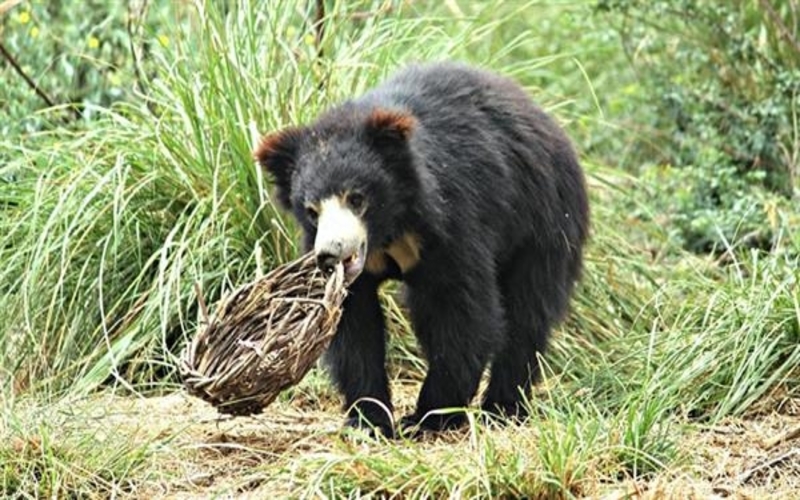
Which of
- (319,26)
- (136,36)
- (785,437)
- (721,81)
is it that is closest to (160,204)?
(136,36)

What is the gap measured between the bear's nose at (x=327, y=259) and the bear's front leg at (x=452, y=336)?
51 cm

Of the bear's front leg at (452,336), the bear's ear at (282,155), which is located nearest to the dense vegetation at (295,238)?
the bear's front leg at (452,336)

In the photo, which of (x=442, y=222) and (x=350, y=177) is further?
(x=442, y=222)

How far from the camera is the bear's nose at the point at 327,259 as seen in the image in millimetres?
5000

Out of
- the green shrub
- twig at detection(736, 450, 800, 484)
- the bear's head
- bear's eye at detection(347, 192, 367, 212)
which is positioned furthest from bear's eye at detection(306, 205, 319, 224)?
the green shrub

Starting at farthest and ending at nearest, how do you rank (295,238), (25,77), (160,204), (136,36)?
(25,77)
(136,36)
(160,204)
(295,238)

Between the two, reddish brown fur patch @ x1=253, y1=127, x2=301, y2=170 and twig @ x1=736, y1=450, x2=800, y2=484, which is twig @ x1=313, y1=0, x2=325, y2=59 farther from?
twig @ x1=736, y1=450, x2=800, y2=484

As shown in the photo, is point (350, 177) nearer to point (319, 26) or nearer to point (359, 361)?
point (359, 361)

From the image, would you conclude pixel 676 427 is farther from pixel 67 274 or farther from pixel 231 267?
pixel 67 274

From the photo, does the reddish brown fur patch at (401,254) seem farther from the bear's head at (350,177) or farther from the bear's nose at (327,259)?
the bear's nose at (327,259)

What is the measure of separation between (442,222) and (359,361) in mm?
551

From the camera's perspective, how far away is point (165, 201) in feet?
22.5

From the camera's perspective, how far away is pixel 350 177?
518cm

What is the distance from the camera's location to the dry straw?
16.3 ft
